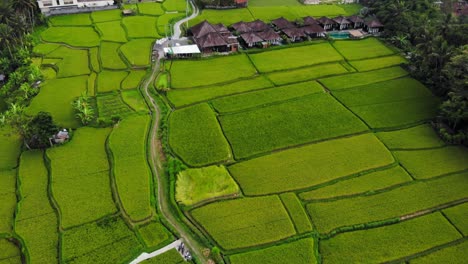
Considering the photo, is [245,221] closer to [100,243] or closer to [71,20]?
[100,243]

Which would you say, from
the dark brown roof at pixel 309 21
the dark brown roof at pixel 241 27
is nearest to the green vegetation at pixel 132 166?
the dark brown roof at pixel 241 27

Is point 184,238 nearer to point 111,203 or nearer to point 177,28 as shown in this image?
point 111,203

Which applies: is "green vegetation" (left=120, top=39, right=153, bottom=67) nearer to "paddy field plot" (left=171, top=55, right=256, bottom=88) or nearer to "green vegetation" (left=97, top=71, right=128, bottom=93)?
"green vegetation" (left=97, top=71, right=128, bottom=93)

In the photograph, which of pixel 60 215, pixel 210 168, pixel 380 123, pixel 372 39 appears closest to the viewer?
pixel 60 215

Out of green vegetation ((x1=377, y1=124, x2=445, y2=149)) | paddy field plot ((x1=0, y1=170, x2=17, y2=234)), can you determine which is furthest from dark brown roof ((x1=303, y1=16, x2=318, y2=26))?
paddy field plot ((x1=0, y1=170, x2=17, y2=234))

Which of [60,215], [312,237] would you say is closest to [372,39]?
[312,237]

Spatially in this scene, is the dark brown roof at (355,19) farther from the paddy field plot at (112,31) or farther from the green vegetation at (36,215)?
the green vegetation at (36,215)

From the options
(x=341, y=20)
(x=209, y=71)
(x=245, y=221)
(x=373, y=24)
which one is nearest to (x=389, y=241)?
(x=245, y=221)
